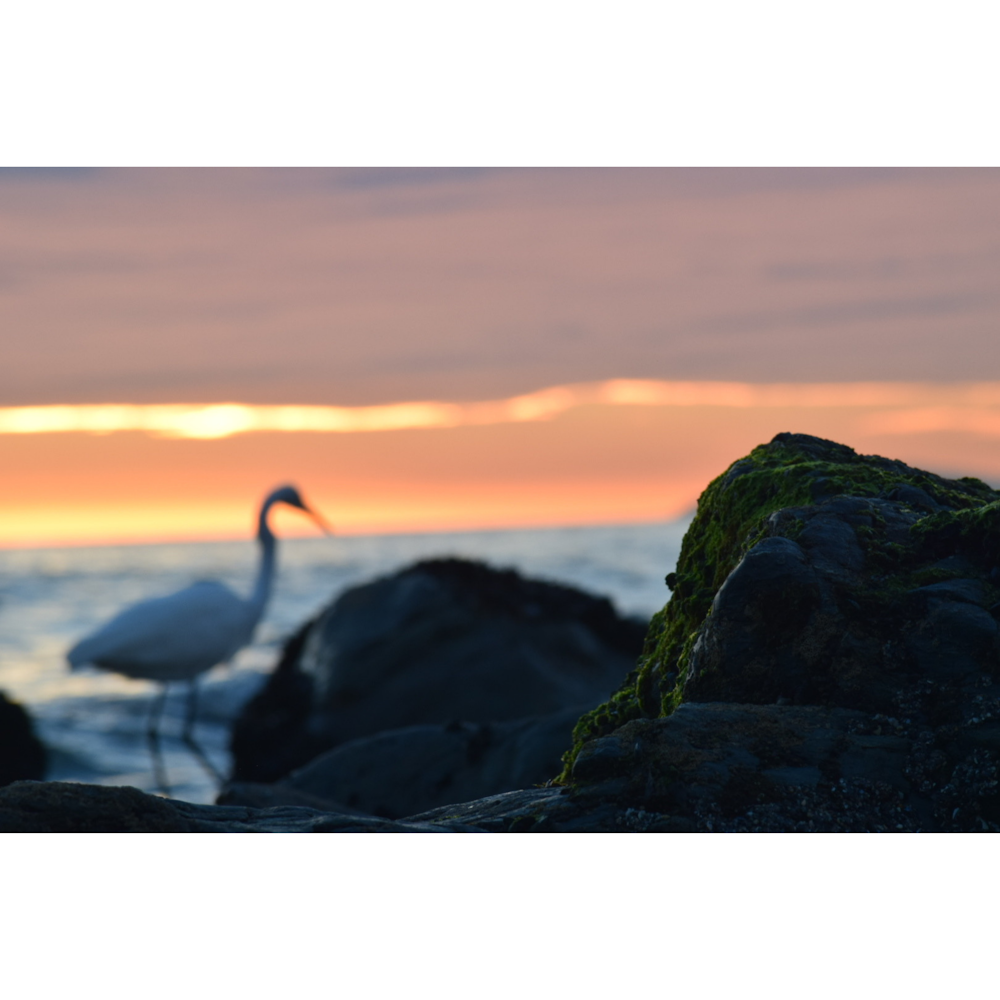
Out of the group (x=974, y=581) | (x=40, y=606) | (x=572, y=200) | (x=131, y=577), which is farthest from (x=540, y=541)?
(x=974, y=581)

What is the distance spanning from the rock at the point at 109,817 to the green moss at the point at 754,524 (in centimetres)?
70

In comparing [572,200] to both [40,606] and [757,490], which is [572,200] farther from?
[40,606]

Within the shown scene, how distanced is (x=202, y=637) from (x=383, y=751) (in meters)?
5.95

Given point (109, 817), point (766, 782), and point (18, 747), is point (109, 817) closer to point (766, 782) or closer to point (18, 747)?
point (766, 782)

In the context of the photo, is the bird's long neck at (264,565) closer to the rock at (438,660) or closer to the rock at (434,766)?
the rock at (438,660)

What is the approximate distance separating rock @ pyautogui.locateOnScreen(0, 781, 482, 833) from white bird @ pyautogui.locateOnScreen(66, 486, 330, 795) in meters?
7.62

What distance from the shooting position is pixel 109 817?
3004mm

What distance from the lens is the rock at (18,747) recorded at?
873 centimetres

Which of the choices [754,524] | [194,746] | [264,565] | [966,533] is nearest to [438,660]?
[264,565]

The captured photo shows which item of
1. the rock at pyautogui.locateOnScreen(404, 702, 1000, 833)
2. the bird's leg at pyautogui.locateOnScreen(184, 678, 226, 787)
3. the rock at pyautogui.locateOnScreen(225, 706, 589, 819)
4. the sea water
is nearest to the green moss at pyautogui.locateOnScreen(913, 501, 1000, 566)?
the rock at pyautogui.locateOnScreen(404, 702, 1000, 833)

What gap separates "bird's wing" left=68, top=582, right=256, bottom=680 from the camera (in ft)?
35.7

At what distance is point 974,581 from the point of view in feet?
11.1

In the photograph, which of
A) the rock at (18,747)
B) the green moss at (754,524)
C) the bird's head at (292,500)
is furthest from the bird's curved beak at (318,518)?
the green moss at (754,524)

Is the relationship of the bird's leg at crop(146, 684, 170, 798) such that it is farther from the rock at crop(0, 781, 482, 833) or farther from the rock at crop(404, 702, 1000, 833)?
the rock at crop(404, 702, 1000, 833)
